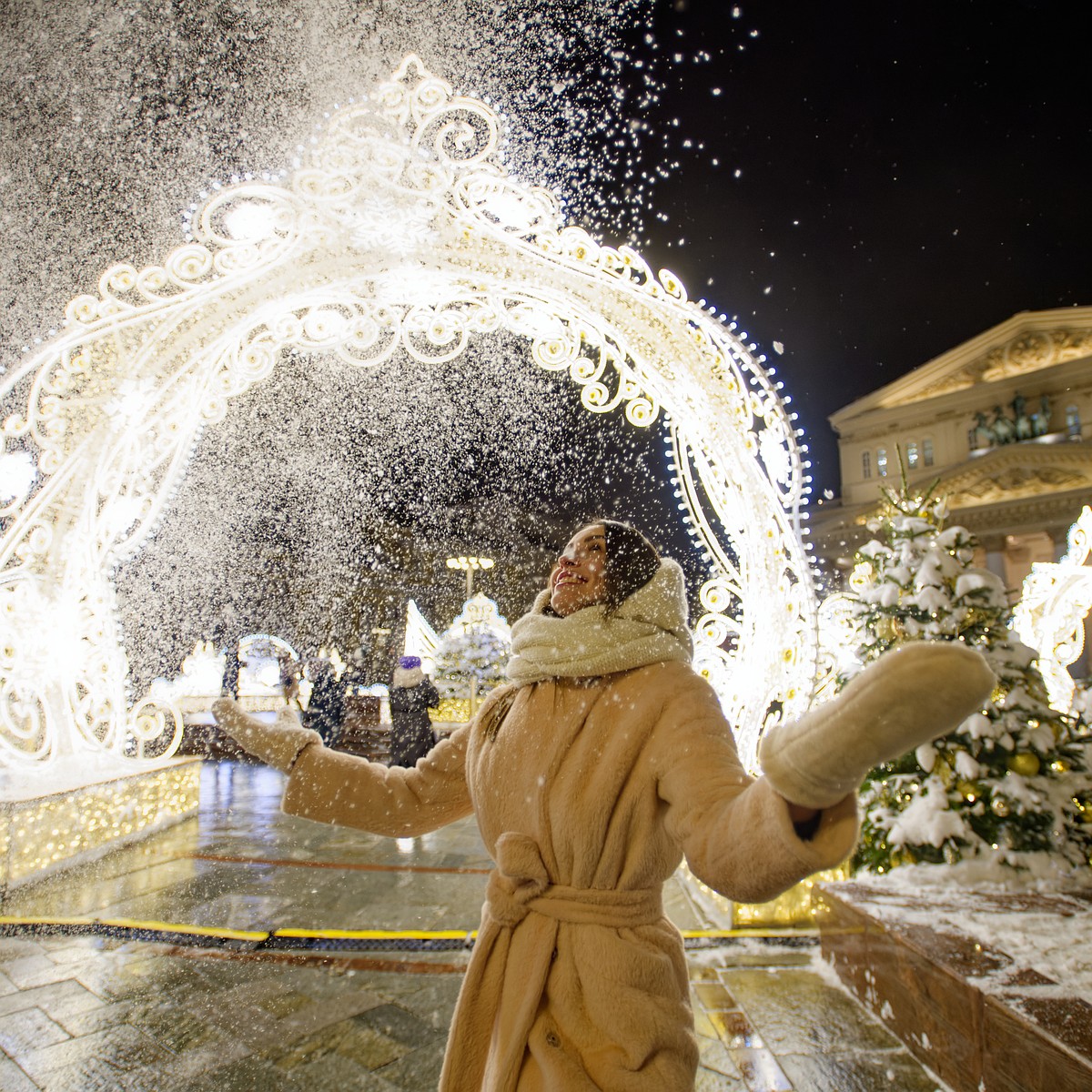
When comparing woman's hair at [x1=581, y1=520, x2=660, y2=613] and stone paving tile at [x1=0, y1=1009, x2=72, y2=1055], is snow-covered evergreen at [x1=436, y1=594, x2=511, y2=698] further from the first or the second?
woman's hair at [x1=581, y1=520, x2=660, y2=613]

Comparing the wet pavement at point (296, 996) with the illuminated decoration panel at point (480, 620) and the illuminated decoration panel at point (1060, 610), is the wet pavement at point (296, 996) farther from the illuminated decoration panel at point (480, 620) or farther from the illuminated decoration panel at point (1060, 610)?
the illuminated decoration panel at point (480, 620)

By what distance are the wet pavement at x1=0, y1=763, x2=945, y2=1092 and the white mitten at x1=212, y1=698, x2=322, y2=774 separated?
1459 millimetres

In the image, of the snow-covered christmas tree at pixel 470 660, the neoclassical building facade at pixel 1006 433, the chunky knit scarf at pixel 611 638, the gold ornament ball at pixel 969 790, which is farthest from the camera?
the neoclassical building facade at pixel 1006 433

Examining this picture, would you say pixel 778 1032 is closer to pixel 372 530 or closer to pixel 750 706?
pixel 750 706

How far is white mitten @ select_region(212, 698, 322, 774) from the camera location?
189 centimetres

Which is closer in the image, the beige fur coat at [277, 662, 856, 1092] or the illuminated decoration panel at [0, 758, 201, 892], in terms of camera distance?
the beige fur coat at [277, 662, 856, 1092]

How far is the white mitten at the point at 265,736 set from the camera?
189 centimetres

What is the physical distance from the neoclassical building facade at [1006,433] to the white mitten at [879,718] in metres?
22.7

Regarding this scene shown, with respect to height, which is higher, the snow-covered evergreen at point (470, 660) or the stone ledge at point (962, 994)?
the snow-covered evergreen at point (470, 660)

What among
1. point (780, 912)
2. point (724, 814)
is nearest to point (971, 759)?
point (780, 912)

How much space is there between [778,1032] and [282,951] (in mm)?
2470

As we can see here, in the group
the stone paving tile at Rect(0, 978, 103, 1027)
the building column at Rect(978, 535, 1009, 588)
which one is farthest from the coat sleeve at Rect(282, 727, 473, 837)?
the building column at Rect(978, 535, 1009, 588)

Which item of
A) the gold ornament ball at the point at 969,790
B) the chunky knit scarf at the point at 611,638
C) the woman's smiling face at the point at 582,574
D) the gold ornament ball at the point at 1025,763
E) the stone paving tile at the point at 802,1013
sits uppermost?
the woman's smiling face at the point at 582,574

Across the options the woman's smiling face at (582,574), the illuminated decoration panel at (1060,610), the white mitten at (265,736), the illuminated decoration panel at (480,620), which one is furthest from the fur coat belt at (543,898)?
the illuminated decoration panel at (480,620)
